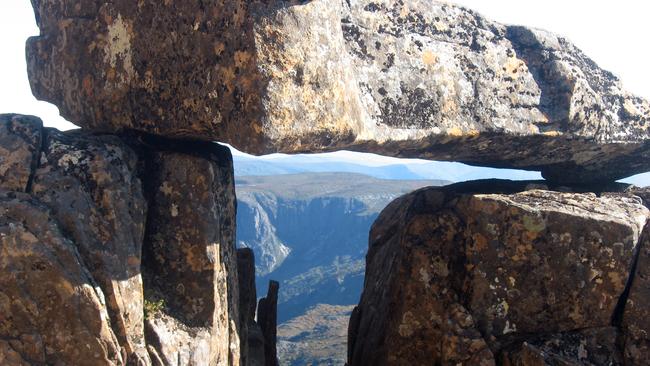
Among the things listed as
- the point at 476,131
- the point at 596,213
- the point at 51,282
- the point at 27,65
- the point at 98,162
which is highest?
the point at 27,65

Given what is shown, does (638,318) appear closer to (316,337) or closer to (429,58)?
(429,58)

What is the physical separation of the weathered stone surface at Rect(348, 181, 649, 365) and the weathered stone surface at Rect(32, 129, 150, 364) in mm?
5149

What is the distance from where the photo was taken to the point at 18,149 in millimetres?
7465

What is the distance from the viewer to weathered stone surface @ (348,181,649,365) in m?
9.75

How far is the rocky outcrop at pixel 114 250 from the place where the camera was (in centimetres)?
670

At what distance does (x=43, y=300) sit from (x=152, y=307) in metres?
1.62

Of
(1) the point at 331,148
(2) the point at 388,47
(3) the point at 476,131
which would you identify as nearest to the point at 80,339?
(1) the point at 331,148

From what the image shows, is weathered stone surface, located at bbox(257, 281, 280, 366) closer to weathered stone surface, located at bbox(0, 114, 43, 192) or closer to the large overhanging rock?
→ the large overhanging rock

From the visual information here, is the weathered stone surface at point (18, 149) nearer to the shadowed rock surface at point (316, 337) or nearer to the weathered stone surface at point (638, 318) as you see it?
the weathered stone surface at point (638, 318)

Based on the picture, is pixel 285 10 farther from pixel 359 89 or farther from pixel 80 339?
pixel 80 339

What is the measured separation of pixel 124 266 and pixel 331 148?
319cm

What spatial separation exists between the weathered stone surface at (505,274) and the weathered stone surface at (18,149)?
663cm

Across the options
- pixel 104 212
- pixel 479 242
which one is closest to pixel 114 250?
pixel 104 212

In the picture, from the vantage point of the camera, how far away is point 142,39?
25.6ft
